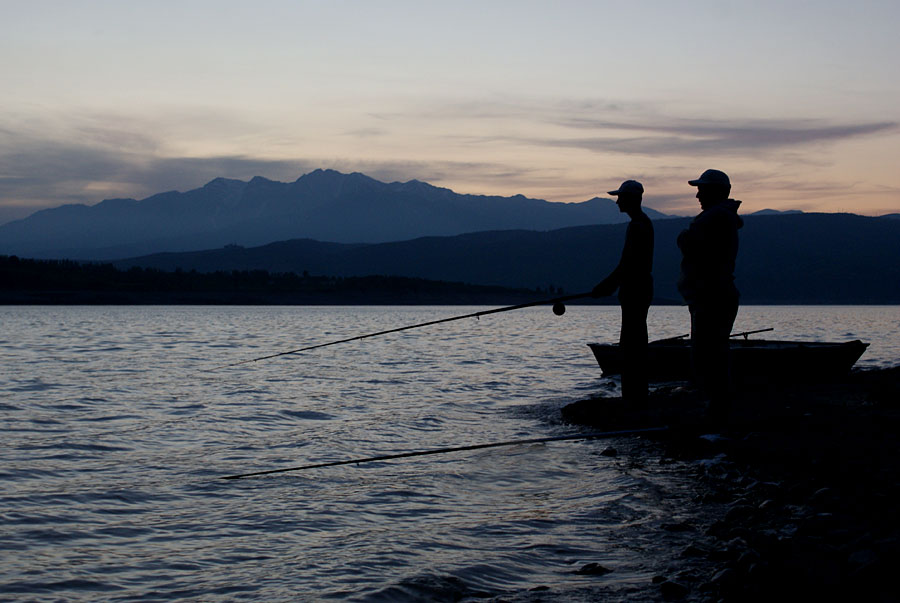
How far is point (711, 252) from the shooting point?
7500mm

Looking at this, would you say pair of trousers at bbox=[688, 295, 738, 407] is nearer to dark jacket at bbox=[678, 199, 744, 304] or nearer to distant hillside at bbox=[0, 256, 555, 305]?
dark jacket at bbox=[678, 199, 744, 304]

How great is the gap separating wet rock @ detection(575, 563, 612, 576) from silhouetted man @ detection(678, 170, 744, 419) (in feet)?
9.45

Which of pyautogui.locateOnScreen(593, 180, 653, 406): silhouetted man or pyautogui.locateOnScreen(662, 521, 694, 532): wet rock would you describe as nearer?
pyautogui.locateOnScreen(662, 521, 694, 532): wet rock

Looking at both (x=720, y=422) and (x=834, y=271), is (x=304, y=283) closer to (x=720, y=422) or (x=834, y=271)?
(x=720, y=422)

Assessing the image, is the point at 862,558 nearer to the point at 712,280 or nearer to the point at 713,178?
the point at 712,280

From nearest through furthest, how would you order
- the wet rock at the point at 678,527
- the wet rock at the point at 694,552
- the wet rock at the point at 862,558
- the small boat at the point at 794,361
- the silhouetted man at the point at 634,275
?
the wet rock at the point at 862,558 → the wet rock at the point at 694,552 → the wet rock at the point at 678,527 → the silhouetted man at the point at 634,275 → the small boat at the point at 794,361

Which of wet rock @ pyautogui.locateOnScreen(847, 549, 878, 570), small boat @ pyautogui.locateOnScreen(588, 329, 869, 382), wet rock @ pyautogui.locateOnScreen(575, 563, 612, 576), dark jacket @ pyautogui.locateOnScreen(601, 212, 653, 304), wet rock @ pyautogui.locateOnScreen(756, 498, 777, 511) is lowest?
wet rock @ pyautogui.locateOnScreen(575, 563, 612, 576)

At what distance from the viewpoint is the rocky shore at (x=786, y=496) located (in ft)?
14.4

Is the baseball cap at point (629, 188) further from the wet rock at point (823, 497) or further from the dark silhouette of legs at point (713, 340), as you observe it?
the wet rock at point (823, 497)

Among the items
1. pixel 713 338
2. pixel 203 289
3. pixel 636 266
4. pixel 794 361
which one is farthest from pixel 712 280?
pixel 203 289

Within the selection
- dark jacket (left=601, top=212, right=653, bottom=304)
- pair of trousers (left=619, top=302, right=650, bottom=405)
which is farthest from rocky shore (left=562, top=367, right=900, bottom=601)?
dark jacket (left=601, top=212, right=653, bottom=304)

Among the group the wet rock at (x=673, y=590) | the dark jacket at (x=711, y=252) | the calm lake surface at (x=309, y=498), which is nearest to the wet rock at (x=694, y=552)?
the calm lake surface at (x=309, y=498)

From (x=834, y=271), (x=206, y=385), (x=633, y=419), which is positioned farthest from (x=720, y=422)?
(x=834, y=271)

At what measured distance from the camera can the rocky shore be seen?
14.4ft
